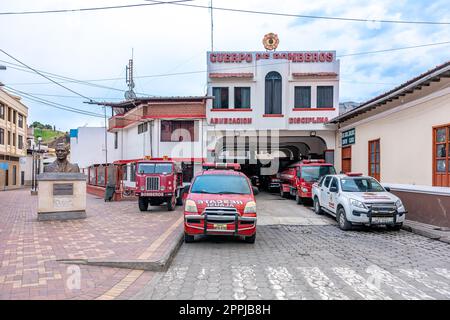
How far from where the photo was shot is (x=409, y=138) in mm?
13602

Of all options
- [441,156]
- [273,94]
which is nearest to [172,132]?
[273,94]

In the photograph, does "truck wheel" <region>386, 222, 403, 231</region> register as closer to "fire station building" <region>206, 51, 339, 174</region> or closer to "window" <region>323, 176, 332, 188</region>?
"window" <region>323, 176, 332, 188</region>

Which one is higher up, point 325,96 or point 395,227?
point 325,96

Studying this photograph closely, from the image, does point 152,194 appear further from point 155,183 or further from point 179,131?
point 179,131

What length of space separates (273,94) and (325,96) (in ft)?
10.9

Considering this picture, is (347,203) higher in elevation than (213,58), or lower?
lower

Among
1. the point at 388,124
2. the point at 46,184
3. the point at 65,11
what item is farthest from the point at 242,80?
the point at 46,184

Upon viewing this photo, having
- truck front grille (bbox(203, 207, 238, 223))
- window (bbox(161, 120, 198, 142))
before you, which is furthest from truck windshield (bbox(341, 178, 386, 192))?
window (bbox(161, 120, 198, 142))

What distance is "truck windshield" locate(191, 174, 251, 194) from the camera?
31.0 ft

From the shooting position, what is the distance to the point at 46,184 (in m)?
11.9

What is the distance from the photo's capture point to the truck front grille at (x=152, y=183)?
50.2 ft
